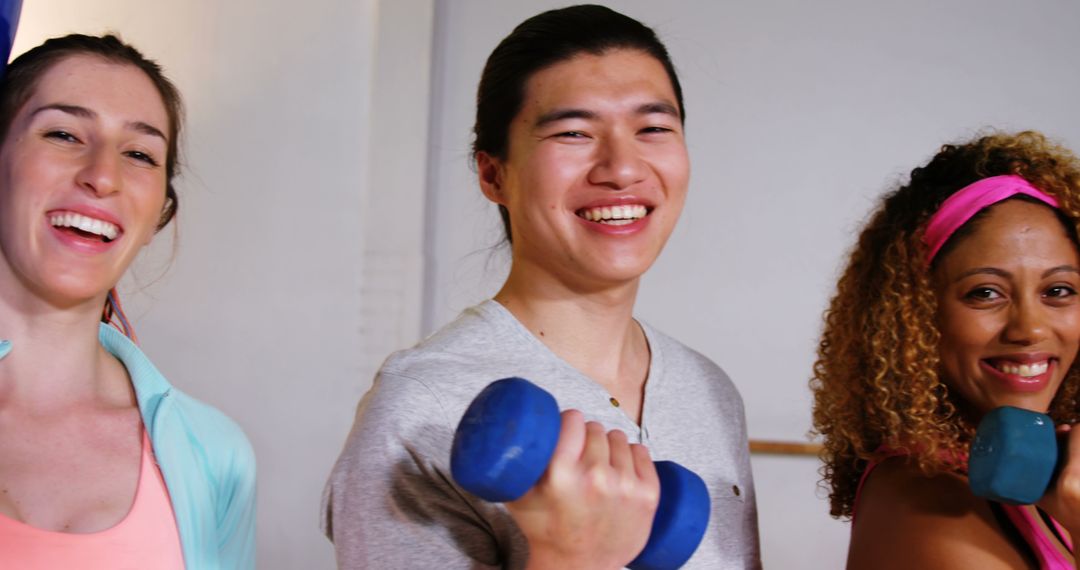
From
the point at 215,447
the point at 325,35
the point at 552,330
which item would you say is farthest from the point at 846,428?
the point at 325,35

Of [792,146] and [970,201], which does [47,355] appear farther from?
[792,146]

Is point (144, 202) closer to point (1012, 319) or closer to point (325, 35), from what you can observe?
point (1012, 319)

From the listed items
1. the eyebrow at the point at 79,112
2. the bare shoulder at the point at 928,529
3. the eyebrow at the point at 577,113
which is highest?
→ the eyebrow at the point at 577,113

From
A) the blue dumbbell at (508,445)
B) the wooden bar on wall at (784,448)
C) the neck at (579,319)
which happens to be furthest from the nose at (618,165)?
the wooden bar on wall at (784,448)

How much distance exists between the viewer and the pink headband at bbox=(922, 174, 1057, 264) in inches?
55.2

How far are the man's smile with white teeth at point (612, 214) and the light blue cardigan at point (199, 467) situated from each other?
0.57 metres

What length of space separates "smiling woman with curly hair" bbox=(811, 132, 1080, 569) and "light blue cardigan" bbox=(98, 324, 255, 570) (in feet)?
2.76

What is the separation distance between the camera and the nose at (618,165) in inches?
46.3

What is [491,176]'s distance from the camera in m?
1.31

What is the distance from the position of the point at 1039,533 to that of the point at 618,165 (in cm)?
73

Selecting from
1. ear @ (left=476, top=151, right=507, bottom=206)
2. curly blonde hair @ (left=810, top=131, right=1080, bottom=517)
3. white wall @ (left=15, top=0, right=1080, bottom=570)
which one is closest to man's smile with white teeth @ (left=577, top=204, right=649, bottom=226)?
ear @ (left=476, top=151, right=507, bottom=206)

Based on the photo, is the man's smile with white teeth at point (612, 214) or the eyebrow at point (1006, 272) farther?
the eyebrow at point (1006, 272)

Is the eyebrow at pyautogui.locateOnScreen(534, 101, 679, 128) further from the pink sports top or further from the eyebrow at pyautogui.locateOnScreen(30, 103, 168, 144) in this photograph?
the pink sports top

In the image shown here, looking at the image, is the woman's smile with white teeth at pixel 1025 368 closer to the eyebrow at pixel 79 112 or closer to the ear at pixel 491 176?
the ear at pixel 491 176
